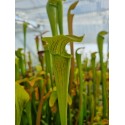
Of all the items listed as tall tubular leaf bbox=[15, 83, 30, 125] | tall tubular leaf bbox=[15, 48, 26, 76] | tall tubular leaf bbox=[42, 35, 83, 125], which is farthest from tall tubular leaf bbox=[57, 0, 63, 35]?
tall tubular leaf bbox=[15, 83, 30, 125]

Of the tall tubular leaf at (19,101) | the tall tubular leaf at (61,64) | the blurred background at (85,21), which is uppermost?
the blurred background at (85,21)

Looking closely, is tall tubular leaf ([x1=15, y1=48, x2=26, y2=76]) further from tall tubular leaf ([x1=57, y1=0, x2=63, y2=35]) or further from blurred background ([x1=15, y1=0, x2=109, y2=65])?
tall tubular leaf ([x1=57, y1=0, x2=63, y2=35])

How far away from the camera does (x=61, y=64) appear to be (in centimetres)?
167

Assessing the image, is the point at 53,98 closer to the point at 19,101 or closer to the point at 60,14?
the point at 19,101

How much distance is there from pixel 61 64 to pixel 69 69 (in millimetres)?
58

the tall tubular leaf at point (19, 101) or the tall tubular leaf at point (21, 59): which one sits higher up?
the tall tubular leaf at point (21, 59)

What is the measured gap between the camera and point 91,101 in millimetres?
1728

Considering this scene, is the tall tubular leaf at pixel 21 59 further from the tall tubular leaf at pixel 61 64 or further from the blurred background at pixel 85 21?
the tall tubular leaf at pixel 61 64

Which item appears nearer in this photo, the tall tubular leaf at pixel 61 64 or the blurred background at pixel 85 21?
the tall tubular leaf at pixel 61 64

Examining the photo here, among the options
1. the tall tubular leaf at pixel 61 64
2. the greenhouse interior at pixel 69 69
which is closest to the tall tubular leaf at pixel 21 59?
Answer: the greenhouse interior at pixel 69 69

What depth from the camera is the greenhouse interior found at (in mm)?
1718

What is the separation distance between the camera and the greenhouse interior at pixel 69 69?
1.72m
